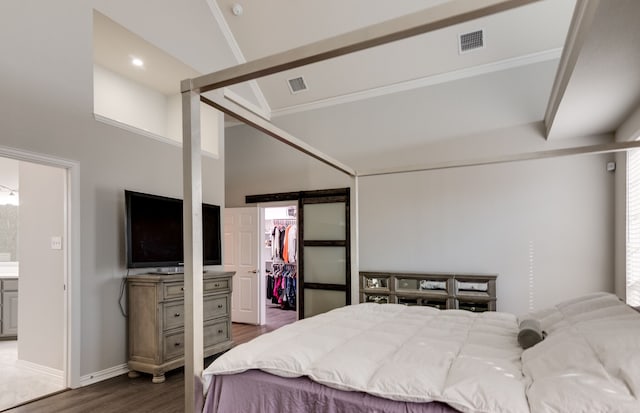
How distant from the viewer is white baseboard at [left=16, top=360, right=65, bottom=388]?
3275mm

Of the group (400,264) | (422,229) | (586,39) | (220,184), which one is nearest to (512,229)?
(422,229)

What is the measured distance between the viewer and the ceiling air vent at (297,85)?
519 cm

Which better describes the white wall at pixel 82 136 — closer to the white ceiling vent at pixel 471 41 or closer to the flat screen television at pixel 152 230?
the flat screen television at pixel 152 230

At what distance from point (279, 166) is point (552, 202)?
3623 millimetres

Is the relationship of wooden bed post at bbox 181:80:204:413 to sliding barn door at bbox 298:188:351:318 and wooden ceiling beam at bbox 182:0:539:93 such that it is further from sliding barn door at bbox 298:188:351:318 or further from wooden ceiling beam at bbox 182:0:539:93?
sliding barn door at bbox 298:188:351:318

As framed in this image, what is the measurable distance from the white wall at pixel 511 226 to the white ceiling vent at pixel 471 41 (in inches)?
53.9

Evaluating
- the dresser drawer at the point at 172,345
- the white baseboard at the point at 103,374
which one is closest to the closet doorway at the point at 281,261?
the dresser drawer at the point at 172,345

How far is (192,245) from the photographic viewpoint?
1538 millimetres

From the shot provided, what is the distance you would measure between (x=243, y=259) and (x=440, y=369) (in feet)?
15.5

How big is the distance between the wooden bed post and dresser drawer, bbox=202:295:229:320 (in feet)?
7.61

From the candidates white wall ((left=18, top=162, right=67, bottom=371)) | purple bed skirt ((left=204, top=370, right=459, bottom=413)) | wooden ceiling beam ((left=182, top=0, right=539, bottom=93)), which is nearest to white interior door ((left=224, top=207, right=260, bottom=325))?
white wall ((left=18, top=162, right=67, bottom=371))

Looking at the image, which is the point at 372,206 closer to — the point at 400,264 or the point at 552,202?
the point at 400,264

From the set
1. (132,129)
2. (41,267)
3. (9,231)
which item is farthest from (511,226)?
(9,231)

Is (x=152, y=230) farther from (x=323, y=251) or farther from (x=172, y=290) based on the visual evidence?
(x=323, y=251)
